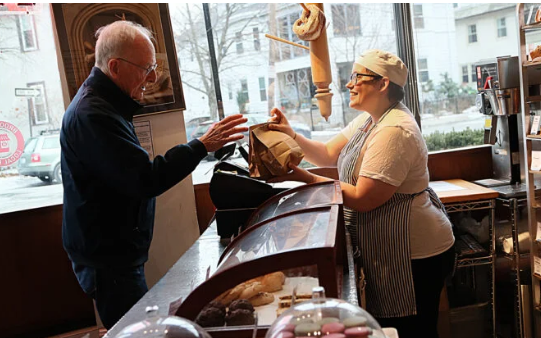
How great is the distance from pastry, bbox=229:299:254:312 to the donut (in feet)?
5.47

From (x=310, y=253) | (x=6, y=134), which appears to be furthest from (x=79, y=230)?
(x=6, y=134)

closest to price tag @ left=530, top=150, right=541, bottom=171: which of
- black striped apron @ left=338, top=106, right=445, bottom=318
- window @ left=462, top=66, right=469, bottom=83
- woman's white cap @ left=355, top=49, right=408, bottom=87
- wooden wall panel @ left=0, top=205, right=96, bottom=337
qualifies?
black striped apron @ left=338, top=106, right=445, bottom=318

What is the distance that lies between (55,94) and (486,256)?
3006mm

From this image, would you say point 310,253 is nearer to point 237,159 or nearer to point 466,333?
point 466,333

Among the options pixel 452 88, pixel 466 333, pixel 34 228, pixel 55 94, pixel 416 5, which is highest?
pixel 416 5

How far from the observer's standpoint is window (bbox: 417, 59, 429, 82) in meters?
4.25

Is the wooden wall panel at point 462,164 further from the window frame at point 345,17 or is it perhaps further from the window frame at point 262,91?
the window frame at point 262,91

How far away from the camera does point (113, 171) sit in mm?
2201

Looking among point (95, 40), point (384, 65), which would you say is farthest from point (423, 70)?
point (95, 40)

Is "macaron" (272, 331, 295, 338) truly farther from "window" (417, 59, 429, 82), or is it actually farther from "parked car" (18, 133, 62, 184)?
"window" (417, 59, 429, 82)

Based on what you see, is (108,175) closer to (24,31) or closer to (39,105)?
(39,105)

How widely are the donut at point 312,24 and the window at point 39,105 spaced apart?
1.82m

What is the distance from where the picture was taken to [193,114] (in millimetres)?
4039

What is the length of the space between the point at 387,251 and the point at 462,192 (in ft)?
3.88
